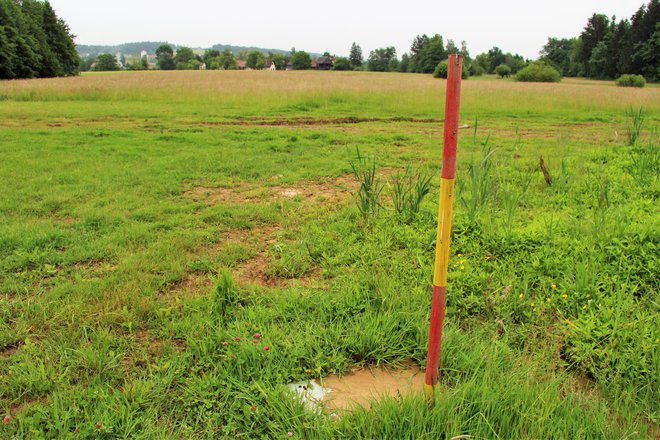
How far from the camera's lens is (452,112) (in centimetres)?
175

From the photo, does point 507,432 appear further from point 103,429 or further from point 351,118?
point 351,118

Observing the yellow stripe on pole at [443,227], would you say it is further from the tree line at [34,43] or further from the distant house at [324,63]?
the distant house at [324,63]

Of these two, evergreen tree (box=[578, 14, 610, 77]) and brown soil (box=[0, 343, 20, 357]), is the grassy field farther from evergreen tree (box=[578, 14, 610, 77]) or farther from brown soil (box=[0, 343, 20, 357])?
evergreen tree (box=[578, 14, 610, 77])

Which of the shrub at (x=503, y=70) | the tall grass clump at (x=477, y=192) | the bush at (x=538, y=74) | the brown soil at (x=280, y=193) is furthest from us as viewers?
the shrub at (x=503, y=70)

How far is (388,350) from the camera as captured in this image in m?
2.51

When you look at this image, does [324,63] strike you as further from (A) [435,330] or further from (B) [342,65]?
(A) [435,330]

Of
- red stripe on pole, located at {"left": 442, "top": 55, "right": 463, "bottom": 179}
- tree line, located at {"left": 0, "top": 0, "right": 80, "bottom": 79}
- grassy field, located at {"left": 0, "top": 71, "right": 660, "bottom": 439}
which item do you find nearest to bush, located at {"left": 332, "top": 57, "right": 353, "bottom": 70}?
tree line, located at {"left": 0, "top": 0, "right": 80, "bottom": 79}

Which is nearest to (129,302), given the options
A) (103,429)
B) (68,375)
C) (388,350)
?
(68,375)

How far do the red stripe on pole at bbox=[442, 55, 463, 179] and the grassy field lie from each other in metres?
1.06

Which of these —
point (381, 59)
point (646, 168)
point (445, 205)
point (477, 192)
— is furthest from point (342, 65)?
point (445, 205)

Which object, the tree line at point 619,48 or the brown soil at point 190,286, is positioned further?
the tree line at point 619,48

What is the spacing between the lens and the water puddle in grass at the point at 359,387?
6.91ft

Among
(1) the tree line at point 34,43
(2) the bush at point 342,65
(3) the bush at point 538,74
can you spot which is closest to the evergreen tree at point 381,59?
(2) the bush at point 342,65

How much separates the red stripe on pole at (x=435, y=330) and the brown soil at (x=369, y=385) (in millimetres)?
171
